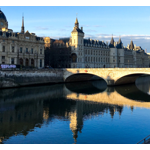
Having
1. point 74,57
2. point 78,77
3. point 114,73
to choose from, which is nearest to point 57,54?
point 74,57

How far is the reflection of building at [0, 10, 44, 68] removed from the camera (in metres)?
68.0

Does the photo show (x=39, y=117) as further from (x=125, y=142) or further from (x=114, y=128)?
(x=125, y=142)

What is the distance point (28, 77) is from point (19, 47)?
1586 centimetres

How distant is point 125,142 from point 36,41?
205 ft

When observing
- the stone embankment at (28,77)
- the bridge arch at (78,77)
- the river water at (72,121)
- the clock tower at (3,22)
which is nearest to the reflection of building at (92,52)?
the bridge arch at (78,77)

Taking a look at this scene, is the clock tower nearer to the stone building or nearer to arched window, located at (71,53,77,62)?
the stone building

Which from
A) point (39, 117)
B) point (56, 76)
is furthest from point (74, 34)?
point (39, 117)

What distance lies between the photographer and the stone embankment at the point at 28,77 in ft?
175

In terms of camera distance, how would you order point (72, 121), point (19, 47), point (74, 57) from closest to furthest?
point (72, 121) → point (19, 47) → point (74, 57)

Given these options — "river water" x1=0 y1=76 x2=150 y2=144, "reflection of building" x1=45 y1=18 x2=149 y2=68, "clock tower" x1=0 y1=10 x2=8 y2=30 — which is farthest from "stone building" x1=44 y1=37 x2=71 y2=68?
"river water" x1=0 y1=76 x2=150 y2=144

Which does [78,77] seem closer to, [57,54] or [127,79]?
[127,79]

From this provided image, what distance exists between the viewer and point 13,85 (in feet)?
177

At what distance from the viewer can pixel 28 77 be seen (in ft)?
197
